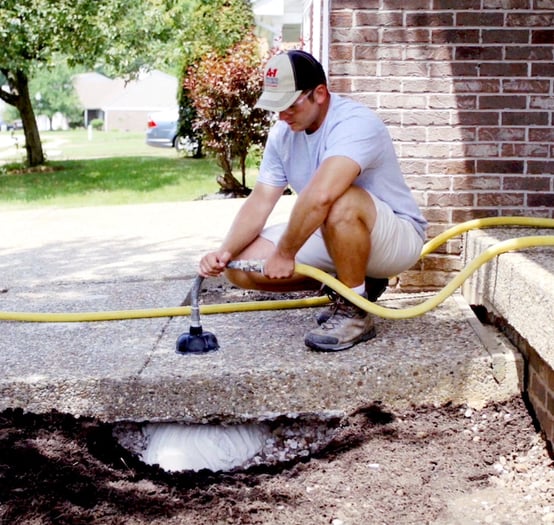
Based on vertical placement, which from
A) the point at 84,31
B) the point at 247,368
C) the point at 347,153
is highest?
the point at 84,31

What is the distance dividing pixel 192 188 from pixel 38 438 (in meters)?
10.3

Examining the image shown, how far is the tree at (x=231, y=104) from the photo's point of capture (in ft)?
35.2

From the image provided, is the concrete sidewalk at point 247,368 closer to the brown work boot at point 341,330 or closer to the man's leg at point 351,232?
the brown work boot at point 341,330

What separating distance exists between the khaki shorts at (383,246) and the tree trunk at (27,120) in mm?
16457

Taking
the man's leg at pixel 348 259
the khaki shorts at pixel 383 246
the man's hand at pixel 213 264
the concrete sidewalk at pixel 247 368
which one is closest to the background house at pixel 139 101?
the concrete sidewalk at pixel 247 368

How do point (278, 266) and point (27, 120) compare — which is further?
point (27, 120)

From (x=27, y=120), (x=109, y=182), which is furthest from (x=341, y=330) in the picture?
(x=27, y=120)

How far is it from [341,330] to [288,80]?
99cm

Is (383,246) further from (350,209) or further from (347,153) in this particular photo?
(347,153)

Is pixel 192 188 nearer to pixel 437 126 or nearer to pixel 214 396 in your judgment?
pixel 437 126

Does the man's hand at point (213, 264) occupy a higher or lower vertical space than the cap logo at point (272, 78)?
lower

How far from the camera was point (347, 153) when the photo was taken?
316 centimetres

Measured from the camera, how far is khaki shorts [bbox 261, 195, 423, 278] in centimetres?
336

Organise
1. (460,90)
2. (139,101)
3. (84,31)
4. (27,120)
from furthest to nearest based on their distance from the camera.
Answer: (139,101)
(27,120)
(84,31)
(460,90)
